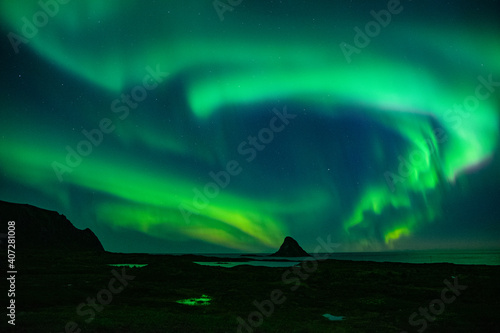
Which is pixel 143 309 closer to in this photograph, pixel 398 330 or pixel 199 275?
pixel 398 330

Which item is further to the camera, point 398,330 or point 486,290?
point 486,290

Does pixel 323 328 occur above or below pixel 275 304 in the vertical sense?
below

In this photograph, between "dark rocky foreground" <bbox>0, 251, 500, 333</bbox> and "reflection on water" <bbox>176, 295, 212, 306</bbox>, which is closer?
"dark rocky foreground" <bbox>0, 251, 500, 333</bbox>

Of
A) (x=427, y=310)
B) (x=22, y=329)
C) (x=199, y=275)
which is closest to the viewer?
(x=22, y=329)

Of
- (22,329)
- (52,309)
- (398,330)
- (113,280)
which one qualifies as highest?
(113,280)

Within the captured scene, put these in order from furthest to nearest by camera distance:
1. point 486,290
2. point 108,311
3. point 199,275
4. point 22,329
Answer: point 199,275, point 486,290, point 108,311, point 22,329

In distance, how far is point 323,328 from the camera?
95.5 feet

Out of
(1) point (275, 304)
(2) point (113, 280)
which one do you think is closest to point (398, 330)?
(1) point (275, 304)

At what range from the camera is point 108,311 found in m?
34.0

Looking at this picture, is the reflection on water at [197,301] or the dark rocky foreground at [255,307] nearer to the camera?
the dark rocky foreground at [255,307]

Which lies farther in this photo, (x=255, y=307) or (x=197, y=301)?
(x=197, y=301)

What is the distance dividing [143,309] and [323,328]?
55.5ft

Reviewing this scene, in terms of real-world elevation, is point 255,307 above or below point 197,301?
below

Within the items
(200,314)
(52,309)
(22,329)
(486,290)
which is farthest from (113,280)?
(486,290)
